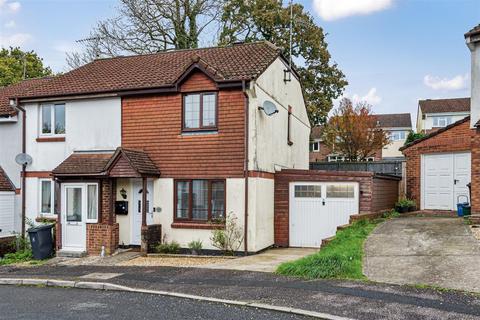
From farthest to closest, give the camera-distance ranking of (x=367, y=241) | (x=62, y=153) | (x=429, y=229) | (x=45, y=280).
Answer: (x=62, y=153)
(x=429, y=229)
(x=367, y=241)
(x=45, y=280)

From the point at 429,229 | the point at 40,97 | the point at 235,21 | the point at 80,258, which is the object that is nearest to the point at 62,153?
the point at 40,97

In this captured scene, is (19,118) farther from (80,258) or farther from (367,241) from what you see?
(367,241)

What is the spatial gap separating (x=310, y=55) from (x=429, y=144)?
15146 mm

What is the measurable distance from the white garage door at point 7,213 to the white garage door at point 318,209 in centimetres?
1059

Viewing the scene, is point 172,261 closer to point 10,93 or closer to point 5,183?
point 5,183

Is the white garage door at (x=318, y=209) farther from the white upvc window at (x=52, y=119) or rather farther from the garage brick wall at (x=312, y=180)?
the white upvc window at (x=52, y=119)

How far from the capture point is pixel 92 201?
16.4m

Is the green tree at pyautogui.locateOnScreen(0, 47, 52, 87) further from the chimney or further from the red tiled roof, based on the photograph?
the chimney

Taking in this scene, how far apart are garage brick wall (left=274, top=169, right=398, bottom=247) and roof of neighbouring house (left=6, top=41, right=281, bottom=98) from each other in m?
3.98

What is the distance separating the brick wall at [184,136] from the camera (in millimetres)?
15242

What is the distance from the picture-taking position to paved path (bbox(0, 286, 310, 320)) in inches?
316

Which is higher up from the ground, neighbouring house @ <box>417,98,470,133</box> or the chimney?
neighbouring house @ <box>417,98,470,133</box>

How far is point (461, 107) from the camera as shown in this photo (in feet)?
176

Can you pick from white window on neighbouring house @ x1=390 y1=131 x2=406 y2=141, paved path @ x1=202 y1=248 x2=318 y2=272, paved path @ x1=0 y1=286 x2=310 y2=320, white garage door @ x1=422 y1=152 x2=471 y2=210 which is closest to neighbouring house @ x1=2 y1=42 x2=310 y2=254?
paved path @ x1=202 y1=248 x2=318 y2=272
